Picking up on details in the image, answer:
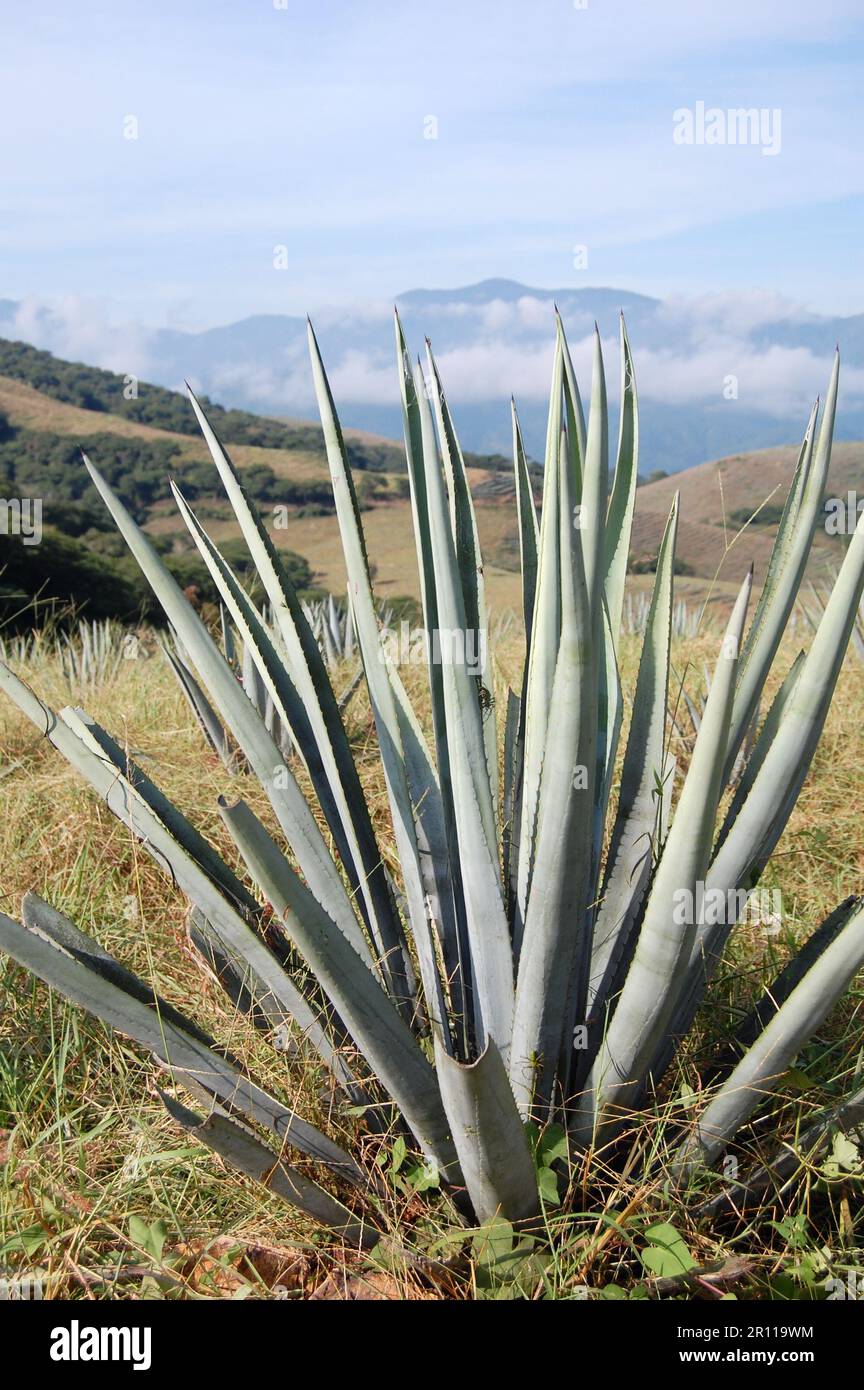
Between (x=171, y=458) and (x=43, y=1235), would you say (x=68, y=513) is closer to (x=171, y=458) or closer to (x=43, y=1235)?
(x=171, y=458)

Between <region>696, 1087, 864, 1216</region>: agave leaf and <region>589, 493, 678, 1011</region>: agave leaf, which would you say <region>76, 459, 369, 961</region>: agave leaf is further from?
<region>696, 1087, 864, 1216</region>: agave leaf

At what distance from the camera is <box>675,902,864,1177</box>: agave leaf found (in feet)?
4.46

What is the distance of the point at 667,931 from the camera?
1.35 metres

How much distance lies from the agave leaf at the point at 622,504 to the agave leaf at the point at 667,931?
0.20m

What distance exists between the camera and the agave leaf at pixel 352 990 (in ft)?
3.83


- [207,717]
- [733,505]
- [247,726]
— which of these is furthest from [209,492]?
[247,726]

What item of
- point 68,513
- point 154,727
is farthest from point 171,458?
point 154,727

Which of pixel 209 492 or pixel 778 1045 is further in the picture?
pixel 209 492

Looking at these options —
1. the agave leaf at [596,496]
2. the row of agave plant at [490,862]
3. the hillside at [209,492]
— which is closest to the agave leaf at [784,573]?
the row of agave plant at [490,862]

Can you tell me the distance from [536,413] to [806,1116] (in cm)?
131

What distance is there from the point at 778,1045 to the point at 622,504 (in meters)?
0.85

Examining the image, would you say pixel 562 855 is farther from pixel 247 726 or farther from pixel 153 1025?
pixel 153 1025

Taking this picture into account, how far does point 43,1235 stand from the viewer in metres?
1.73

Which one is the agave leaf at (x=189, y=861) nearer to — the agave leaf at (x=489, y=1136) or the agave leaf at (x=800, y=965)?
the agave leaf at (x=489, y=1136)
